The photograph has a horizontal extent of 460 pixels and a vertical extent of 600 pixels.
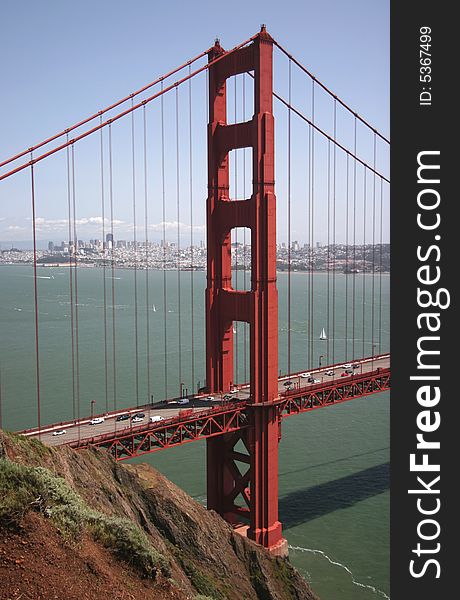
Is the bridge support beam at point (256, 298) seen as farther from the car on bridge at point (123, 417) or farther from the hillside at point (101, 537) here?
the hillside at point (101, 537)

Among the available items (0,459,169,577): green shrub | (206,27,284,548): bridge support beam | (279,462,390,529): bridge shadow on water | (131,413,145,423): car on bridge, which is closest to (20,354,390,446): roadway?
(131,413,145,423): car on bridge

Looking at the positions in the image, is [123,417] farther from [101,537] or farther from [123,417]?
[101,537]

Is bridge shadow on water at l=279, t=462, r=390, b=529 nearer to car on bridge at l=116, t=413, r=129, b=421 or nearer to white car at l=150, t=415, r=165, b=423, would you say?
white car at l=150, t=415, r=165, b=423

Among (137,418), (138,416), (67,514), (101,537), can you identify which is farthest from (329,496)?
(67,514)

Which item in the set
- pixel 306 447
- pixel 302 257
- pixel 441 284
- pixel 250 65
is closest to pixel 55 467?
pixel 441 284

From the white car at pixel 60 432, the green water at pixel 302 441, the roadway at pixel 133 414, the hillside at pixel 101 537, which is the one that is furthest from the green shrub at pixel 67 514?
the green water at pixel 302 441

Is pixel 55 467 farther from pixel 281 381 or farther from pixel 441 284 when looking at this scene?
pixel 281 381
